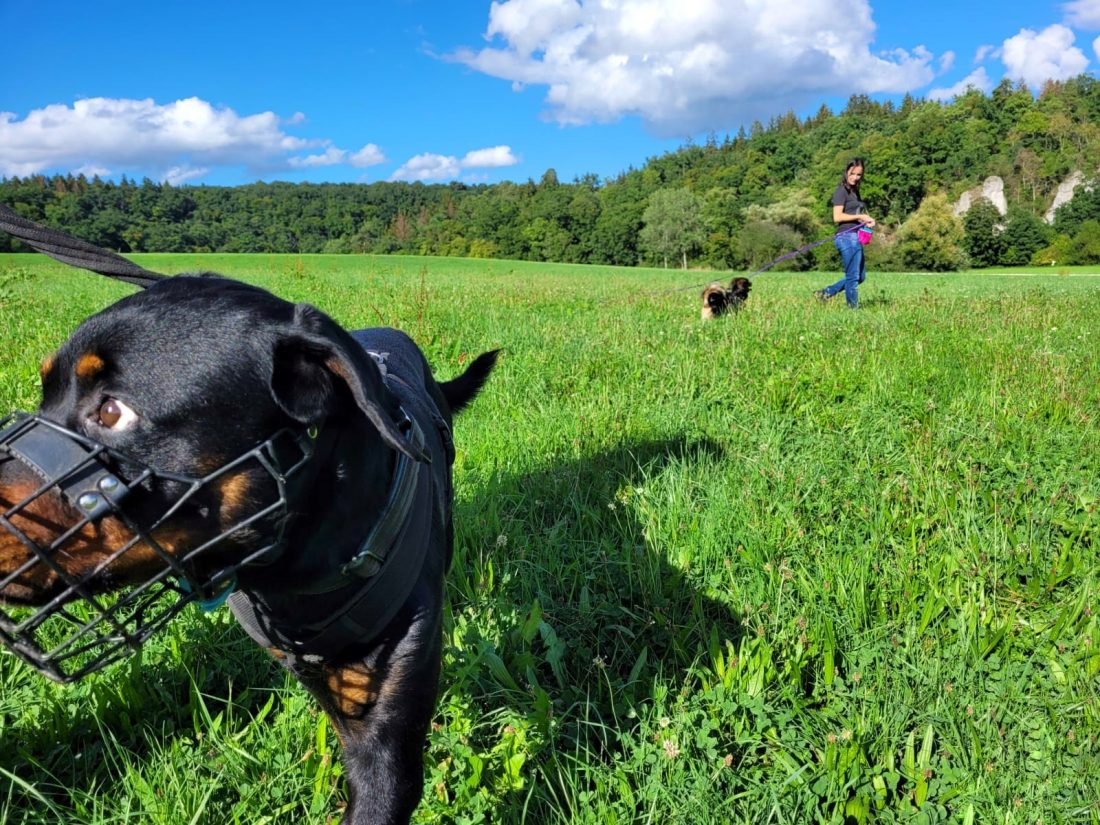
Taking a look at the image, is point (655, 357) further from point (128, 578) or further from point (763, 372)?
point (128, 578)

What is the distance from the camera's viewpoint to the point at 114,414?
4.15 feet

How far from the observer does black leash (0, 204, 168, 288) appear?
1899 millimetres

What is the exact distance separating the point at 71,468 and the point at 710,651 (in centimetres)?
195

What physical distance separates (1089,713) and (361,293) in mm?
10139

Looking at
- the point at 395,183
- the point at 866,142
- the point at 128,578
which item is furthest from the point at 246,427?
the point at 395,183

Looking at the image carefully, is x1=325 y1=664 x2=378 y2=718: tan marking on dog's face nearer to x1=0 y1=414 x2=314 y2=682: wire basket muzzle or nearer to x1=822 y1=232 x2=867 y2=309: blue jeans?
x1=0 y1=414 x2=314 y2=682: wire basket muzzle

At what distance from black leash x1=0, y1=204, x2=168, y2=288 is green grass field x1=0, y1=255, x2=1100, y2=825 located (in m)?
1.30

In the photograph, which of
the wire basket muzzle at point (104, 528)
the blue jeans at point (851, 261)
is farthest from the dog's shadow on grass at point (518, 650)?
the blue jeans at point (851, 261)

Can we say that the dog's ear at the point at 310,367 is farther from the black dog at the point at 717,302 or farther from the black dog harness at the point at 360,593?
the black dog at the point at 717,302

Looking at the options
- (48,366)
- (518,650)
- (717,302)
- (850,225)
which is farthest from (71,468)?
(850,225)

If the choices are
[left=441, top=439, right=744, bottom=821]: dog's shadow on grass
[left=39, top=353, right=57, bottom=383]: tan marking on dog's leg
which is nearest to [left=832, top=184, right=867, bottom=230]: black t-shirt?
[left=441, top=439, right=744, bottom=821]: dog's shadow on grass

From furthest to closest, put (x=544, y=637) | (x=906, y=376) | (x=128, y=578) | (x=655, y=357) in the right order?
(x=655, y=357)
(x=906, y=376)
(x=544, y=637)
(x=128, y=578)

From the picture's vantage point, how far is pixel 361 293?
34.4 ft

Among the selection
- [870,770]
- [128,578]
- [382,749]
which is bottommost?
[870,770]
